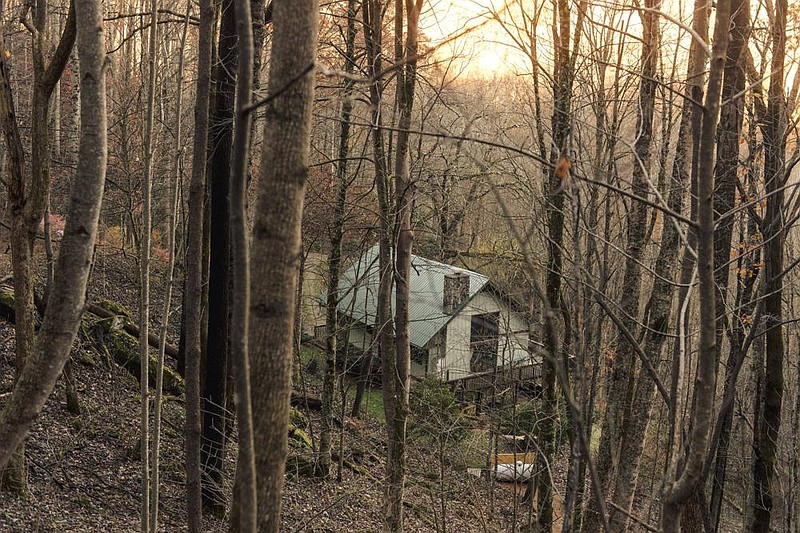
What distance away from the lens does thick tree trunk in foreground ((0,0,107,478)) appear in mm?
2805

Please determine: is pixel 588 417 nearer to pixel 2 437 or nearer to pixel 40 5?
pixel 2 437

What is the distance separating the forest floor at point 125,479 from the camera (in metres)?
7.02

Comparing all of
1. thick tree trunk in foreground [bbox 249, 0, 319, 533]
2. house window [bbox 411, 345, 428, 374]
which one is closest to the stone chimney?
house window [bbox 411, 345, 428, 374]

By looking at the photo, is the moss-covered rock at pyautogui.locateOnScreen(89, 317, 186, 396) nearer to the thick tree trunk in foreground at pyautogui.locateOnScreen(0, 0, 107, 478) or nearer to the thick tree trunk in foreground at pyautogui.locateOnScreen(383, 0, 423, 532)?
the thick tree trunk in foreground at pyautogui.locateOnScreen(383, 0, 423, 532)

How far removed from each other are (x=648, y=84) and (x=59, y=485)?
26.9 ft

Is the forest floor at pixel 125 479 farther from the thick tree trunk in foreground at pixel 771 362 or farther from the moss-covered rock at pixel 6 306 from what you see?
the thick tree trunk in foreground at pixel 771 362

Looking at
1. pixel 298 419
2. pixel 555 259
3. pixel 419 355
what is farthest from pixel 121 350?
pixel 419 355

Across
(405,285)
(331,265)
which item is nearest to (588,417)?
(405,285)

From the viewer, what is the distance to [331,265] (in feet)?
40.1

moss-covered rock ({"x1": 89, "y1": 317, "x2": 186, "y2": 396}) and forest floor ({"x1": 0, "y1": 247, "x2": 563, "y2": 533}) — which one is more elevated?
moss-covered rock ({"x1": 89, "y1": 317, "x2": 186, "y2": 396})

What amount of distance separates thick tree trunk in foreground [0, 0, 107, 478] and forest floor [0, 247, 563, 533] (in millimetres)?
3767

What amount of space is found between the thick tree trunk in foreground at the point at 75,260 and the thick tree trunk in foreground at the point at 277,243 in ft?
3.43

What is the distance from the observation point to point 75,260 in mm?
2854

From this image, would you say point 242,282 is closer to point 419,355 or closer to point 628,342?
point 628,342
